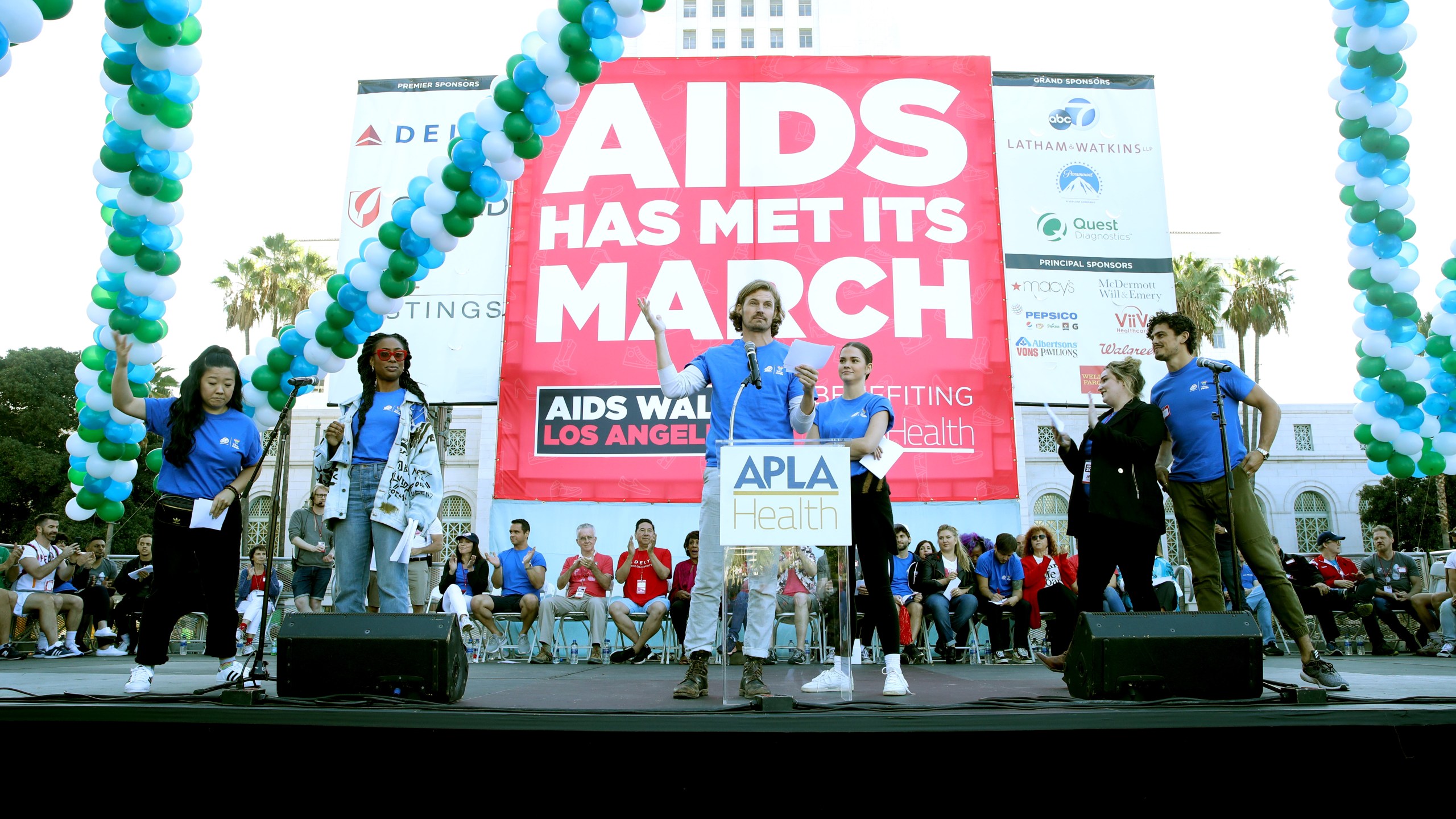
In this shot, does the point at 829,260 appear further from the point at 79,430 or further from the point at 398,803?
the point at 398,803

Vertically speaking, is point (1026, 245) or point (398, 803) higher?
point (1026, 245)

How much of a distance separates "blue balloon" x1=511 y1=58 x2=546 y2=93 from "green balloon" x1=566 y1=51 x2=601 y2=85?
0.20 metres

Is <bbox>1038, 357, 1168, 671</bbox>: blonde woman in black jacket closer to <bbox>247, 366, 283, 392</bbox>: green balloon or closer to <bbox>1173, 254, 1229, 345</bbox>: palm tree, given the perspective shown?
<bbox>247, 366, 283, 392</bbox>: green balloon

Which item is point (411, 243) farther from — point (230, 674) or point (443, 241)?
point (230, 674)

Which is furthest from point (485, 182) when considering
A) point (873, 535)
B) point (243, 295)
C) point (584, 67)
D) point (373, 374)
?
point (243, 295)

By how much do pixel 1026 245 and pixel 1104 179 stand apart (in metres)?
1.33

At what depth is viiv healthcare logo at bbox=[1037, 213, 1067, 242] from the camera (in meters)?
11.1

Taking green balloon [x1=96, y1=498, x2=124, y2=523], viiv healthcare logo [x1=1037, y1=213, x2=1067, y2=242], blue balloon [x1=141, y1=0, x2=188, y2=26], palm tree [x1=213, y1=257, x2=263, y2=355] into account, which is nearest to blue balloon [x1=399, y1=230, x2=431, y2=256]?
blue balloon [x1=141, y1=0, x2=188, y2=26]

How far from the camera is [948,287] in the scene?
10867 mm

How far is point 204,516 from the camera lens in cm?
393

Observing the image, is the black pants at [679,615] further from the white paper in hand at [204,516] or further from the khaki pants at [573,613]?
the white paper in hand at [204,516]

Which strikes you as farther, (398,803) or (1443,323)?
(1443,323)

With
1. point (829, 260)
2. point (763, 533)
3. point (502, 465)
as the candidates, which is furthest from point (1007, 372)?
point (763, 533)

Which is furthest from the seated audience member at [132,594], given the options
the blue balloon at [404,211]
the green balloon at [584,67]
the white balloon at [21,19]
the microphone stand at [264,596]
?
the green balloon at [584,67]
